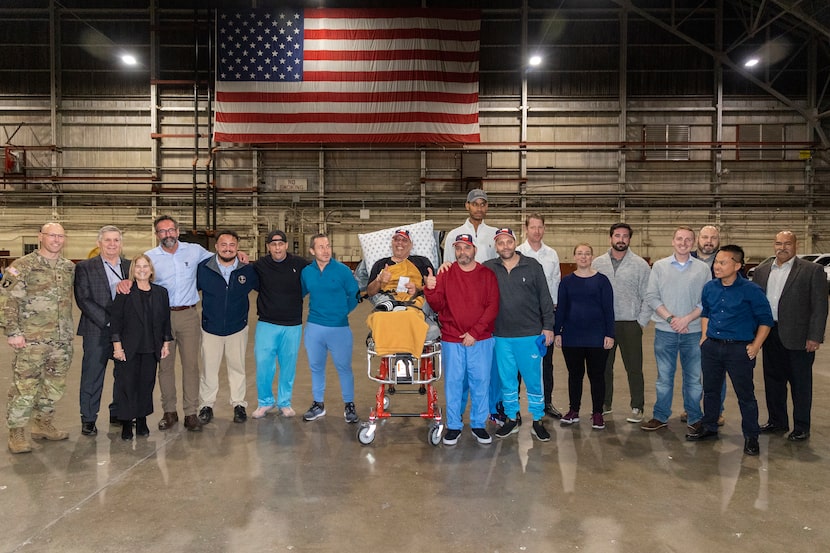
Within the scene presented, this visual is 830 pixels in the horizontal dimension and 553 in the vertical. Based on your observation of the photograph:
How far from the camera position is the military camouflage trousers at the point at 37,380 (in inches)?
170

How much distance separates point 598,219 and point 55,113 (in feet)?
62.1

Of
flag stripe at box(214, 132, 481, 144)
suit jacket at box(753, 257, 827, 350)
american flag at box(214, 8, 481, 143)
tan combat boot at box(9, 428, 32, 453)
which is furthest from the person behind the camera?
flag stripe at box(214, 132, 481, 144)

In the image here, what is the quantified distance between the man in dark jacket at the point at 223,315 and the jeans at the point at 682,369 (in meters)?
3.67

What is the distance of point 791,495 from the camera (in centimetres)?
358

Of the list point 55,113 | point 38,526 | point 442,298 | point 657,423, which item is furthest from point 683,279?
point 55,113

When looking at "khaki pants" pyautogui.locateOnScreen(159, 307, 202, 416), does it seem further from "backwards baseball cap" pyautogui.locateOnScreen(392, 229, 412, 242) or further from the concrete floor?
"backwards baseball cap" pyautogui.locateOnScreen(392, 229, 412, 242)

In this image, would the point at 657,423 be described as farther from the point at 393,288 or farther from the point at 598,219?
the point at 598,219

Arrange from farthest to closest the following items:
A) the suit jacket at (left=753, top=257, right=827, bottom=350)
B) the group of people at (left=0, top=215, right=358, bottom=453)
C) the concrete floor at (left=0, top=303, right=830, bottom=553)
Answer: the suit jacket at (left=753, top=257, right=827, bottom=350) → the group of people at (left=0, top=215, right=358, bottom=453) → the concrete floor at (left=0, top=303, right=830, bottom=553)

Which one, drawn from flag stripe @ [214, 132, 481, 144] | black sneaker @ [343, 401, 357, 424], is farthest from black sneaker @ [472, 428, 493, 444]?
flag stripe @ [214, 132, 481, 144]

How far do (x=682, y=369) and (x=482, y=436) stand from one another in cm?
186

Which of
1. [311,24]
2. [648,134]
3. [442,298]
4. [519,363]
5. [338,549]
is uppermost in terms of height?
[311,24]

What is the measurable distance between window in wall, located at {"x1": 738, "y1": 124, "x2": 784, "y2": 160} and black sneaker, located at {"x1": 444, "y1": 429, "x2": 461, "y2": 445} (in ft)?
62.2

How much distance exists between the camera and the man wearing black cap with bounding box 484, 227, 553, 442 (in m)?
4.57

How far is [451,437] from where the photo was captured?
4.45 meters
